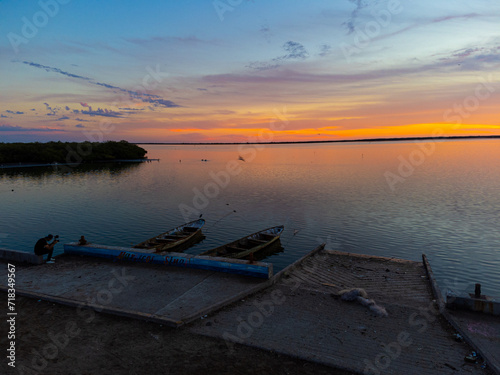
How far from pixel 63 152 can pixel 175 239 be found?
398 ft

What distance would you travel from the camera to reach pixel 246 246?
938 inches

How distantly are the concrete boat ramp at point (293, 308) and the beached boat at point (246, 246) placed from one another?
510 cm

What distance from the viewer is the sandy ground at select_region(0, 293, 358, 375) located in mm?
8375

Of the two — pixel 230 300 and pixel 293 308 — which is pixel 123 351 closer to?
pixel 230 300

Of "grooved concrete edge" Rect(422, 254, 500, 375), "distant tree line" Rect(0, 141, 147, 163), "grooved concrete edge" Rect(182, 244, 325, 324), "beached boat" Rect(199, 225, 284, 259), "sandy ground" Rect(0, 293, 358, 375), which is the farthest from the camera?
"distant tree line" Rect(0, 141, 147, 163)

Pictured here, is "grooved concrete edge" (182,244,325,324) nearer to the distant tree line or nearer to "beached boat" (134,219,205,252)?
"beached boat" (134,219,205,252)

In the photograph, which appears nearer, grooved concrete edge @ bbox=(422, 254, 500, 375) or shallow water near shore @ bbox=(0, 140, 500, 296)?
grooved concrete edge @ bbox=(422, 254, 500, 375)

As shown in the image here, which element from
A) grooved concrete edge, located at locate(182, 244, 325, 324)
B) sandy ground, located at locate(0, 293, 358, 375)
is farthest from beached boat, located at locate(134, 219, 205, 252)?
sandy ground, located at locate(0, 293, 358, 375)

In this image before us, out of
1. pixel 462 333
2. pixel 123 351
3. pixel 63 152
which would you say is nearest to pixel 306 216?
pixel 462 333

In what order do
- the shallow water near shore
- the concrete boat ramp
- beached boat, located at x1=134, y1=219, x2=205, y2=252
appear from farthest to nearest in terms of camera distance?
the shallow water near shore
beached boat, located at x1=134, y1=219, x2=205, y2=252
the concrete boat ramp

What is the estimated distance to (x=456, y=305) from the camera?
11.5 m

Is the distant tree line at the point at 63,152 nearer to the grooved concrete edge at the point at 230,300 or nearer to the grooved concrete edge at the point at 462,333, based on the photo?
the grooved concrete edge at the point at 230,300

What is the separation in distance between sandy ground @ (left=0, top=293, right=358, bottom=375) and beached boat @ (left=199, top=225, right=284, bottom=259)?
9525 mm

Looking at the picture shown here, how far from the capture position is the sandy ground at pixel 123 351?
27.5 ft
